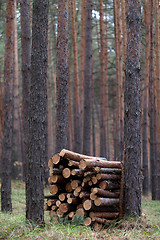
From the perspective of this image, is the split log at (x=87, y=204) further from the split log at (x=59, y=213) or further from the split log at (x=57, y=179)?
the split log at (x=57, y=179)

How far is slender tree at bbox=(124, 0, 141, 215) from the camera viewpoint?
6715 millimetres

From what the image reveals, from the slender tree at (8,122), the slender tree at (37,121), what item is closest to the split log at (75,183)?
the slender tree at (37,121)

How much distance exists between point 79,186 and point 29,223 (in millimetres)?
1540

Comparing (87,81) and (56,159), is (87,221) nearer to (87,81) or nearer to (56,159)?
(56,159)

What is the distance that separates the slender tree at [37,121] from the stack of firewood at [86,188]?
1204 mm

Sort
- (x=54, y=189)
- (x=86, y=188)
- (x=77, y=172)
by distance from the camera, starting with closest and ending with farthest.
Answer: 1. (x=77, y=172)
2. (x=86, y=188)
3. (x=54, y=189)

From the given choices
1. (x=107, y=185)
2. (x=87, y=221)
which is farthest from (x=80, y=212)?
(x=107, y=185)

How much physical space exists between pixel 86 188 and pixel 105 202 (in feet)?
1.74

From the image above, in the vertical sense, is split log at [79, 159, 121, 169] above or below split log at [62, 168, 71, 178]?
above

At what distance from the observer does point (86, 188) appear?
692 cm

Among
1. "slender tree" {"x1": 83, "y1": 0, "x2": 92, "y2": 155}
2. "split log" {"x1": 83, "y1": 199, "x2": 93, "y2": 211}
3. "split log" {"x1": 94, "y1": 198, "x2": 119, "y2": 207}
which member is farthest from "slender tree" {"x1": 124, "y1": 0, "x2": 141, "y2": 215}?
"slender tree" {"x1": 83, "y1": 0, "x2": 92, "y2": 155}

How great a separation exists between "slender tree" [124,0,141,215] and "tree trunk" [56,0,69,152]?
2.82m

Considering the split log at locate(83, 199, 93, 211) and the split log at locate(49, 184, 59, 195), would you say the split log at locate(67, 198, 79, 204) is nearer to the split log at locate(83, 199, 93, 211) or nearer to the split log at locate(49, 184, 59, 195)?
the split log at locate(83, 199, 93, 211)

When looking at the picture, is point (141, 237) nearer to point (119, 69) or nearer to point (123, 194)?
point (123, 194)
